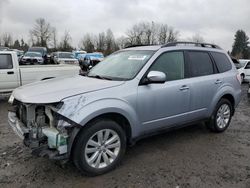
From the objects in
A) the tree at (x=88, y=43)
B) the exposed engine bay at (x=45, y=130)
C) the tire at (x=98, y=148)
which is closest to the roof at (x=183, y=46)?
the tire at (x=98, y=148)

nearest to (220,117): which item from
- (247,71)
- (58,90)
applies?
(58,90)

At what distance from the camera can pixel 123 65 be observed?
4.23 metres

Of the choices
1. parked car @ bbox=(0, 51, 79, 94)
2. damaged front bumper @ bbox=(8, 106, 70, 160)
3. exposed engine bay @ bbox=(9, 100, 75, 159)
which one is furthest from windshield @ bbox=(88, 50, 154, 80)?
parked car @ bbox=(0, 51, 79, 94)

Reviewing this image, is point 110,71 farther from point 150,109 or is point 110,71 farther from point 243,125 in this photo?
point 243,125

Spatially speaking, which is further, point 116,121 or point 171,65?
point 171,65

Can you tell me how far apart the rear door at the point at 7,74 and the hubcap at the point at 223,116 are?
20.3 ft

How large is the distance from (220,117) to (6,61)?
6532mm

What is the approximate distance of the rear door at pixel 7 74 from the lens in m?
7.88

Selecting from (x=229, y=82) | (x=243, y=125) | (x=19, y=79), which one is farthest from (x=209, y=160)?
(x=19, y=79)

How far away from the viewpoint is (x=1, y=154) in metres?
4.07

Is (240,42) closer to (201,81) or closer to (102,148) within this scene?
(201,81)

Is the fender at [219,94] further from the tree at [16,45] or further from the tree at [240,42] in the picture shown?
the tree at [240,42]

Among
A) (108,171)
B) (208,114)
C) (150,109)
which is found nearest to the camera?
(108,171)

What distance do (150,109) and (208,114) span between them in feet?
5.38
